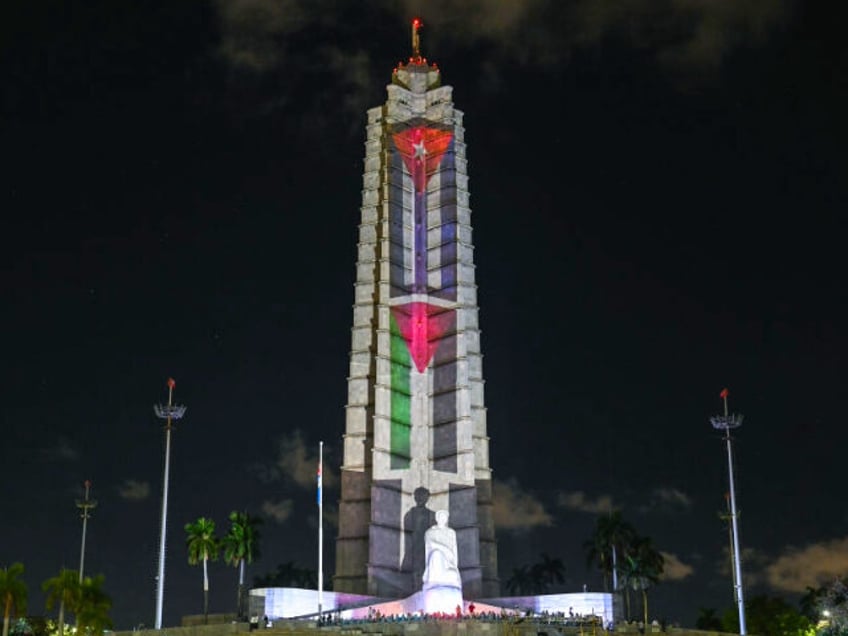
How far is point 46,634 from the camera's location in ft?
243

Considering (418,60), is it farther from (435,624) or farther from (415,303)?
(435,624)

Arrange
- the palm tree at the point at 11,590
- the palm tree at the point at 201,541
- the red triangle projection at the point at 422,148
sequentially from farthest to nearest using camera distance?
the red triangle projection at the point at 422,148
the palm tree at the point at 201,541
the palm tree at the point at 11,590

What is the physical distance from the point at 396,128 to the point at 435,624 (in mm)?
39926

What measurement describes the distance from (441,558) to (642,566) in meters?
18.6

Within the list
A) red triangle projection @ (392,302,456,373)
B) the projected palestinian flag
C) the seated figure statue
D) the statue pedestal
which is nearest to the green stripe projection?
the projected palestinian flag

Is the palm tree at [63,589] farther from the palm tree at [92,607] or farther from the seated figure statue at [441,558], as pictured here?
the seated figure statue at [441,558]

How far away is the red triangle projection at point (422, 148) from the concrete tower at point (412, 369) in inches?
2.6

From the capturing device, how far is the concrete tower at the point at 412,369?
6619cm

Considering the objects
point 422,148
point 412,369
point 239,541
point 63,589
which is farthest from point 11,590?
point 422,148

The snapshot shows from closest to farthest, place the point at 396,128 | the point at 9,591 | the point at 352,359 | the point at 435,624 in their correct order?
the point at 435,624
the point at 9,591
the point at 352,359
the point at 396,128

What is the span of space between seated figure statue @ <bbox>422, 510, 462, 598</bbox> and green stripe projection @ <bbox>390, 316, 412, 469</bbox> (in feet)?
30.5

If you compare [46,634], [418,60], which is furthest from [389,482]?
[418,60]

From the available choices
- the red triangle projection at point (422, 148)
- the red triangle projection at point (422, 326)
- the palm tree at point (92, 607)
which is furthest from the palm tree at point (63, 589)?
the red triangle projection at point (422, 148)

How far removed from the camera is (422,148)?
76500 millimetres
